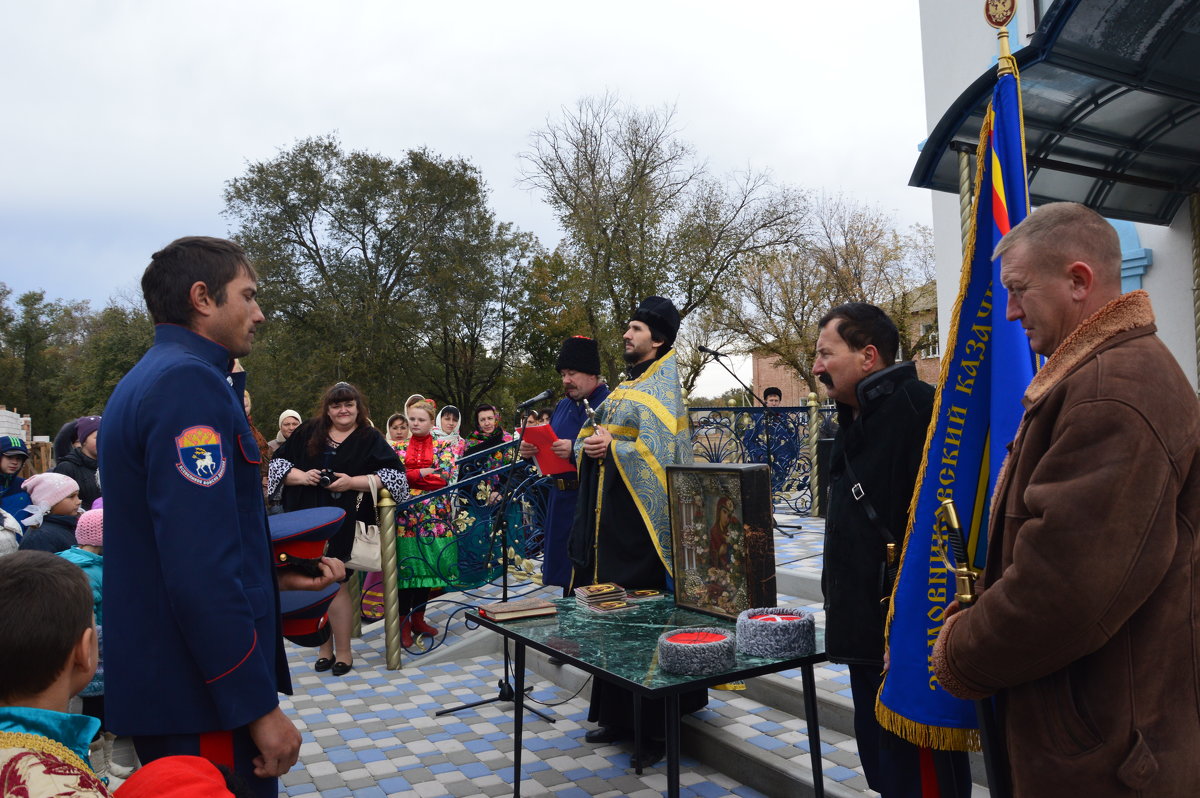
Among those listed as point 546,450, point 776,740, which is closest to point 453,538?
point 546,450

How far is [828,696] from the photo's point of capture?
463cm

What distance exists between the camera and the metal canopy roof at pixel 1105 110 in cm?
435

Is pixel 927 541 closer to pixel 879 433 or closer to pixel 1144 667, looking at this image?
pixel 879 433

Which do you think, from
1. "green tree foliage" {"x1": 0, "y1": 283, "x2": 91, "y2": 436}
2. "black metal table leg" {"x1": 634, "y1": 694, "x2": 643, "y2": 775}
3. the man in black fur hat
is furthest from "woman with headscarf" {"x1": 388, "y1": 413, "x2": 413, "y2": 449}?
"green tree foliage" {"x1": 0, "y1": 283, "x2": 91, "y2": 436}

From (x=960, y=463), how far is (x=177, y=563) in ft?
7.14

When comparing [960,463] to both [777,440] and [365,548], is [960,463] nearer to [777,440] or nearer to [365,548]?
[365,548]

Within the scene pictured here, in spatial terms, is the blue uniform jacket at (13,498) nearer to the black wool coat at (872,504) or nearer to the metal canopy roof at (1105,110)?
the black wool coat at (872,504)

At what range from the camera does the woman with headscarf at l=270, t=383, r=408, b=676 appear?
6.33 m

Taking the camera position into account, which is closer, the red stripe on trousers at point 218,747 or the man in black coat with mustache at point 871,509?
the red stripe on trousers at point 218,747

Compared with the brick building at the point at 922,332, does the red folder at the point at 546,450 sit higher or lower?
lower

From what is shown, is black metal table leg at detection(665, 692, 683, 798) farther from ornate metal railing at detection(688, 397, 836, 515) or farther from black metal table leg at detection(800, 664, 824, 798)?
ornate metal railing at detection(688, 397, 836, 515)

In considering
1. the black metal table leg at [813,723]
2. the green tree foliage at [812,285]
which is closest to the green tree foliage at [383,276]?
the green tree foliage at [812,285]

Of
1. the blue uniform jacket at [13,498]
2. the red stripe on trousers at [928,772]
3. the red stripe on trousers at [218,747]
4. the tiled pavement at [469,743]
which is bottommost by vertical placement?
the tiled pavement at [469,743]

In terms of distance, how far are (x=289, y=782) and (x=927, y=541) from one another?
3553 millimetres
